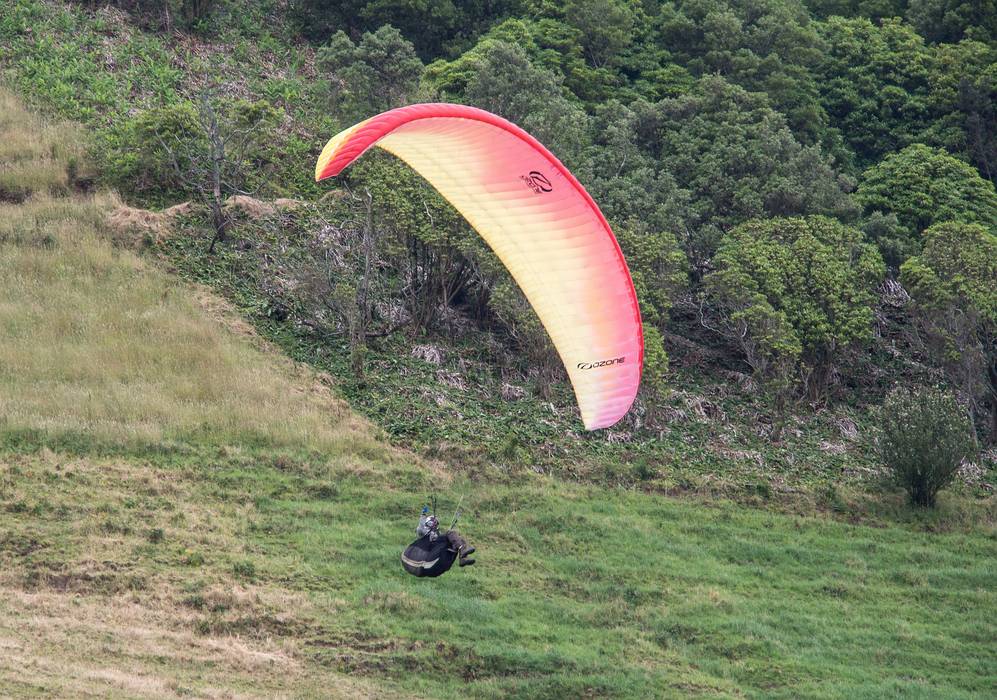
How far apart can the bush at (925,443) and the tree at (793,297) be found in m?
2.35

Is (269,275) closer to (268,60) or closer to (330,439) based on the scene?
(330,439)

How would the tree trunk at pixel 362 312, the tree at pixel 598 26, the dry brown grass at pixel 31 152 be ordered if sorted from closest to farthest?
the tree trunk at pixel 362 312, the dry brown grass at pixel 31 152, the tree at pixel 598 26

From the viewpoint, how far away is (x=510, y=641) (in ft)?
51.5

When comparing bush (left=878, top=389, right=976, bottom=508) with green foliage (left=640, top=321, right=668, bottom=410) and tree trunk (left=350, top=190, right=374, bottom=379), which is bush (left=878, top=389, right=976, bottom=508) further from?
tree trunk (left=350, top=190, right=374, bottom=379)

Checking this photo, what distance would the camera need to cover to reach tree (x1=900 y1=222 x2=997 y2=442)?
23703 millimetres

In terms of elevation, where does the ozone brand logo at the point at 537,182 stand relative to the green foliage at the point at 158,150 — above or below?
above

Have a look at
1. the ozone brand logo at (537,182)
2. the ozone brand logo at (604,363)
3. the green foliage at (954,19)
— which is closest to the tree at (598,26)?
the green foliage at (954,19)

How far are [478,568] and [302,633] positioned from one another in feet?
10.4

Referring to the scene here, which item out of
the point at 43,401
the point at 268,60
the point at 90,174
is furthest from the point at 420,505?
the point at 268,60

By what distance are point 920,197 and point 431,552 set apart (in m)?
17.7

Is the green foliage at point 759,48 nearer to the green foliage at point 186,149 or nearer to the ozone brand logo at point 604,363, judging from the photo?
the green foliage at point 186,149

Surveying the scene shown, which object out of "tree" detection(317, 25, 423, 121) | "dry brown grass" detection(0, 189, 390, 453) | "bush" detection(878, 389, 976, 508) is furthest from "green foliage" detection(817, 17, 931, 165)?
"dry brown grass" detection(0, 189, 390, 453)

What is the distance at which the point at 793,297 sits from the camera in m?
24.0

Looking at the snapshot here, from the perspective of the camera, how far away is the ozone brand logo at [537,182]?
14430mm
